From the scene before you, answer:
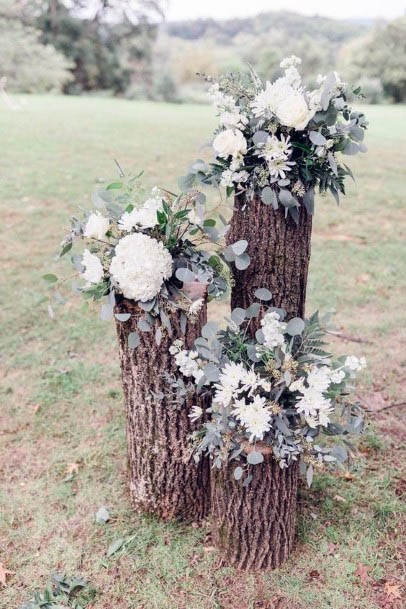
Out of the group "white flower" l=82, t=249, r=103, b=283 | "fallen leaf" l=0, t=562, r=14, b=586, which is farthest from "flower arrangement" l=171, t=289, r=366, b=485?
"fallen leaf" l=0, t=562, r=14, b=586

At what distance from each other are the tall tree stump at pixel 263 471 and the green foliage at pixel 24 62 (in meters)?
12.2

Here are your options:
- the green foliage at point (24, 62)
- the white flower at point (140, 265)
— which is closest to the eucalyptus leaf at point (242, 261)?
the white flower at point (140, 265)

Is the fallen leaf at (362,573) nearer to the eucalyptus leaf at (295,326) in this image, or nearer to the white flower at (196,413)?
the white flower at (196,413)

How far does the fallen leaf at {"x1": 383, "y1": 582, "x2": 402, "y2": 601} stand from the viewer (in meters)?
1.97

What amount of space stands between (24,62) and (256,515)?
48.5ft

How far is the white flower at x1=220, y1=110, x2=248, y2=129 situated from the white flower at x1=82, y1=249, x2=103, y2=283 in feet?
1.88

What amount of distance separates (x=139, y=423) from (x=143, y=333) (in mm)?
413

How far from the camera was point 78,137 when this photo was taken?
941 cm

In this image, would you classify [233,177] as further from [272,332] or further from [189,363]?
[189,363]

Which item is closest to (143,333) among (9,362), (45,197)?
(9,362)

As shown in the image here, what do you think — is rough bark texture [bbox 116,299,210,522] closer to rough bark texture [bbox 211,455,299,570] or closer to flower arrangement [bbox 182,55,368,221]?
rough bark texture [bbox 211,455,299,570]

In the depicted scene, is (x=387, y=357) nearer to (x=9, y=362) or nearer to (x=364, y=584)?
(x=364, y=584)

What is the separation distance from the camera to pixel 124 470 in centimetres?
257

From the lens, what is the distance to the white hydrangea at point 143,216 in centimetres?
177
